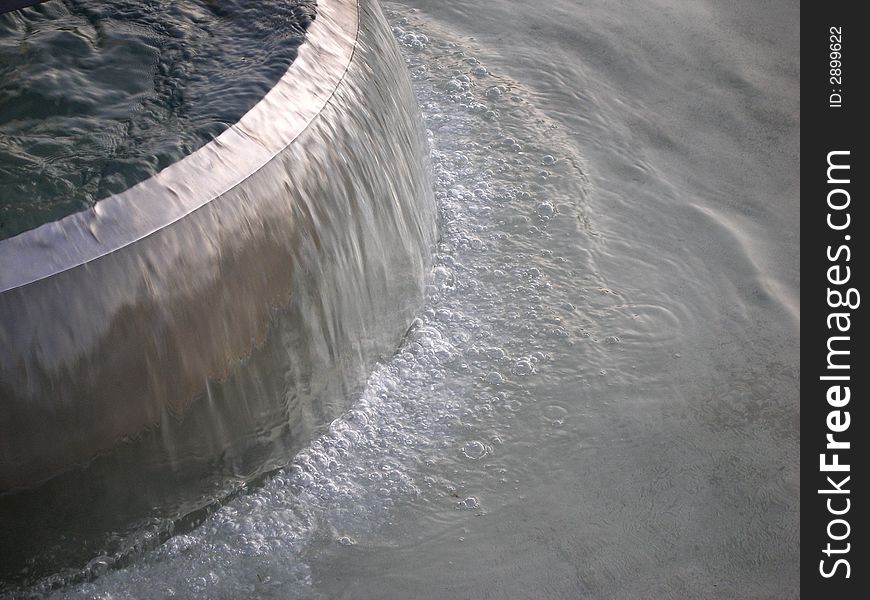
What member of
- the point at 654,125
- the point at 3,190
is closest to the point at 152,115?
the point at 3,190

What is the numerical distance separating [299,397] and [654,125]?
2.44 metres

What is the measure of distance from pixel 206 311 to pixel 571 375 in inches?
54.1

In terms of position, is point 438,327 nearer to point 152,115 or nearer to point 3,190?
point 152,115

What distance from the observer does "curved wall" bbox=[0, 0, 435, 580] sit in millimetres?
2537

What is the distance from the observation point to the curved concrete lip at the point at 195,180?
8.19 feet

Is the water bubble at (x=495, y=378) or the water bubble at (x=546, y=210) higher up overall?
the water bubble at (x=546, y=210)

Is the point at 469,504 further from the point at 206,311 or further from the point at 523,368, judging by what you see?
the point at 206,311

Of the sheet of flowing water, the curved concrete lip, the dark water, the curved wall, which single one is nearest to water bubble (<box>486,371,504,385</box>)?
the sheet of flowing water

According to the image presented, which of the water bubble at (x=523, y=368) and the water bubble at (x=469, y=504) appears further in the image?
the water bubble at (x=523, y=368)

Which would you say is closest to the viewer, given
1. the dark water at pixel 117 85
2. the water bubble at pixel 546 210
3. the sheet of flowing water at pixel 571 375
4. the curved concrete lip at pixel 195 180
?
the curved concrete lip at pixel 195 180

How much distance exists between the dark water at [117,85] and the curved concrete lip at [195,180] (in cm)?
5

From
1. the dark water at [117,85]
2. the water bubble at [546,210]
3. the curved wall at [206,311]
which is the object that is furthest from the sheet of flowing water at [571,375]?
the dark water at [117,85]

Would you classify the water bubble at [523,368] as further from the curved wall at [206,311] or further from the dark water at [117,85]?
the dark water at [117,85]

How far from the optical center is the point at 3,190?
2695 millimetres
